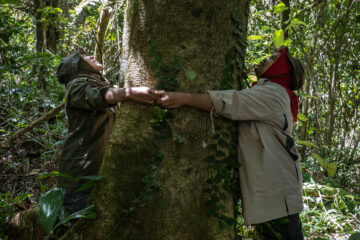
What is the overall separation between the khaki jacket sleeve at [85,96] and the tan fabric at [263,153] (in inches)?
29.5

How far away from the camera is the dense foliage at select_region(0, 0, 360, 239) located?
391 centimetres

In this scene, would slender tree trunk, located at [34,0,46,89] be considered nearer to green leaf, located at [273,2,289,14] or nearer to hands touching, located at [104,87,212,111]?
green leaf, located at [273,2,289,14]

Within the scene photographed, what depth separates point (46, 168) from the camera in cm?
430

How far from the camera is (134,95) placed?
1.77 meters

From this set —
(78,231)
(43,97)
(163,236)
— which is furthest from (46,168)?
(163,236)

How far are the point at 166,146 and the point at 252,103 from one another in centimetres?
62

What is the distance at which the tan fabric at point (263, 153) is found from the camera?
1864 millimetres

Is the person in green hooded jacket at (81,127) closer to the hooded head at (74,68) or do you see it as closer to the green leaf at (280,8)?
the hooded head at (74,68)

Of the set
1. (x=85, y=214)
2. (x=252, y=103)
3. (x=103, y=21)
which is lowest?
(x=85, y=214)

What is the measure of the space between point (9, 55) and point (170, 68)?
4853 millimetres

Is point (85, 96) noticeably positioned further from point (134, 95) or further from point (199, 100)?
point (199, 100)

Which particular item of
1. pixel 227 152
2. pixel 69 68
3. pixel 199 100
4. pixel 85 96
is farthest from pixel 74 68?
pixel 227 152

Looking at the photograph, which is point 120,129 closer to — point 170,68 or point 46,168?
point 170,68

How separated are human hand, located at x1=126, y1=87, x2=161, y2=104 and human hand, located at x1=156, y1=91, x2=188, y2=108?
0.12 feet
